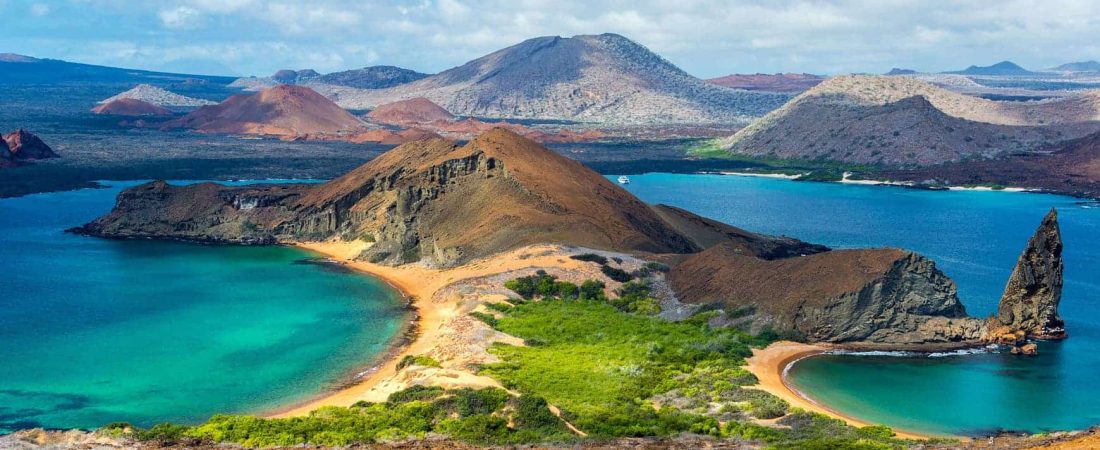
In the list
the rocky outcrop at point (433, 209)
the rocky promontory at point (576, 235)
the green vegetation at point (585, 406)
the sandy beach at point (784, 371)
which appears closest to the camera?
the green vegetation at point (585, 406)

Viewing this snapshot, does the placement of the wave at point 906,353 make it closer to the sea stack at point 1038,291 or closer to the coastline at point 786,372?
the coastline at point 786,372

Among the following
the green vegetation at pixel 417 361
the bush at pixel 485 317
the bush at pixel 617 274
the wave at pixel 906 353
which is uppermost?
the bush at pixel 617 274

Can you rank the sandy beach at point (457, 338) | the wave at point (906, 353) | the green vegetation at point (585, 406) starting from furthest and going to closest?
the wave at point (906, 353)
the sandy beach at point (457, 338)
the green vegetation at point (585, 406)

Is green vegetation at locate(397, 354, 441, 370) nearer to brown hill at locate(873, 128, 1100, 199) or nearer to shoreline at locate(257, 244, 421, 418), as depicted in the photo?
shoreline at locate(257, 244, 421, 418)

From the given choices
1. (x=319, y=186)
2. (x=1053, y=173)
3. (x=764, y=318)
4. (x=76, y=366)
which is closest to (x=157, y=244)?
(x=319, y=186)

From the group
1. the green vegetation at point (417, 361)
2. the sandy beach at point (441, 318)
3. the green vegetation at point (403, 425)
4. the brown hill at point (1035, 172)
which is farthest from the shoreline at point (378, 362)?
the brown hill at point (1035, 172)

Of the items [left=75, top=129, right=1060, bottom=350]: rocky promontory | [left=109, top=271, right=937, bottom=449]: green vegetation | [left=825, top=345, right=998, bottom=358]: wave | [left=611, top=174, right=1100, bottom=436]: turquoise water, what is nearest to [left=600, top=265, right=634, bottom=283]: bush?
[left=75, top=129, right=1060, bottom=350]: rocky promontory
